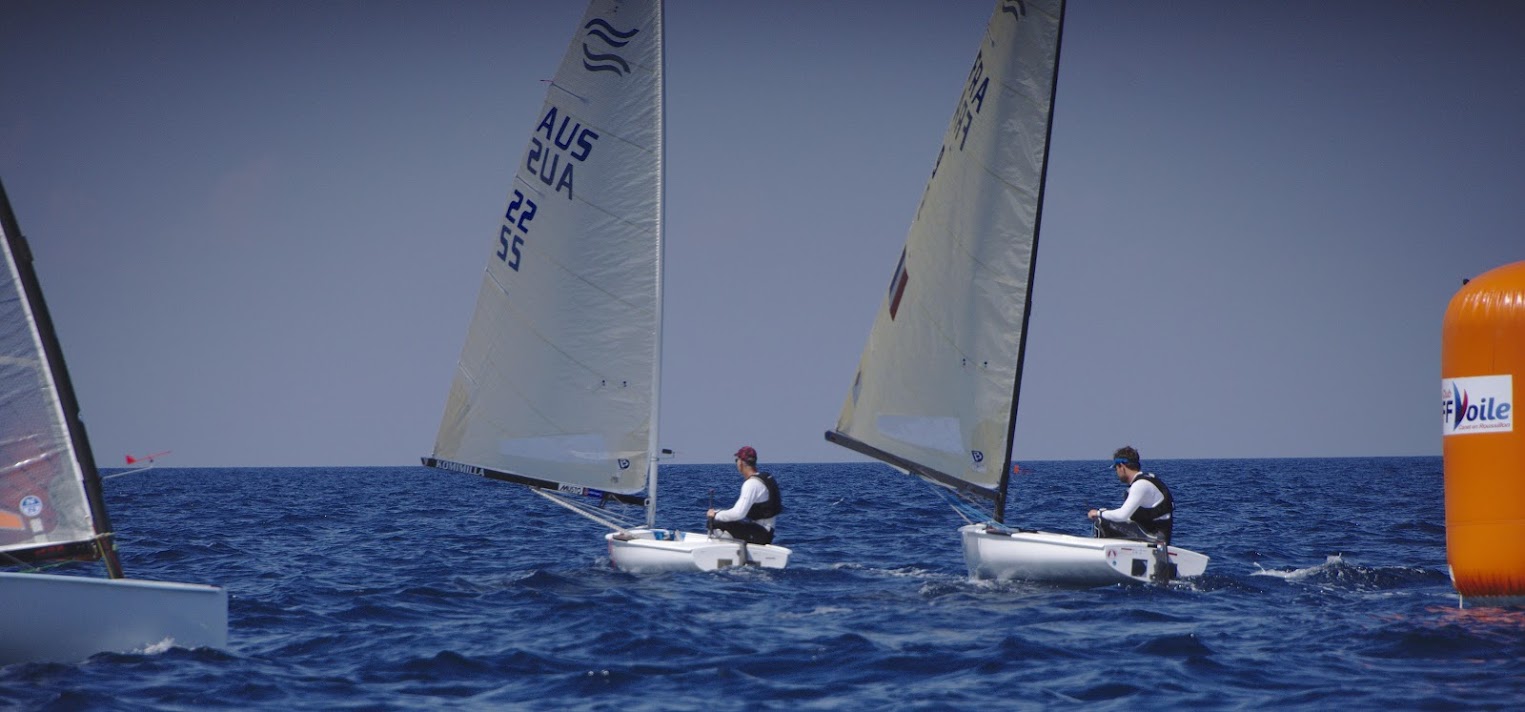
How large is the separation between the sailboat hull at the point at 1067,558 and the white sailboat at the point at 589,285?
4.07 meters

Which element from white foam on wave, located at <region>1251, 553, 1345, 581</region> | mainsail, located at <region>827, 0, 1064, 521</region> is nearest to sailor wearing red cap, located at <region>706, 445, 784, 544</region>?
mainsail, located at <region>827, 0, 1064, 521</region>

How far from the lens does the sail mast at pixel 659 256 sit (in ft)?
52.8

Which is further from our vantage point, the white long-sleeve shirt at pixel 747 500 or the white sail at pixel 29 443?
the white long-sleeve shirt at pixel 747 500

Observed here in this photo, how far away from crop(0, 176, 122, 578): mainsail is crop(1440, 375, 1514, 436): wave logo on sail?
35.6 ft

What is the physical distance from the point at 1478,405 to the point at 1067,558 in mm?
4237

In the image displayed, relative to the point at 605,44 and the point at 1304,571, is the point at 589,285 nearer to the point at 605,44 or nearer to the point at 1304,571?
the point at 605,44

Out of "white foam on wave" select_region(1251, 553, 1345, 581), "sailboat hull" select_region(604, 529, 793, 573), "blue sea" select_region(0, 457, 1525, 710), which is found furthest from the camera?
"white foam on wave" select_region(1251, 553, 1345, 581)

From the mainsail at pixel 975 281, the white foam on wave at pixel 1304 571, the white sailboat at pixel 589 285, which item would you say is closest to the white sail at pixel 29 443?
the white sailboat at pixel 589 285

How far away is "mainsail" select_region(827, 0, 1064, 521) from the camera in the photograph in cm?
1509

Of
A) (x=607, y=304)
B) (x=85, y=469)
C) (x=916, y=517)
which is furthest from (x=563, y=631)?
(x=916, y=517)

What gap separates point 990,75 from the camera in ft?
50.8

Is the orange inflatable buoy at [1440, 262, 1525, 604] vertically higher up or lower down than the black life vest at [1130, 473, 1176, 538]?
→ higher up

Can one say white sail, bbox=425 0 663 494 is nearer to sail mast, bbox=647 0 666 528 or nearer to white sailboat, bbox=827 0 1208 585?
sail mast, bbox=647 0 666 528

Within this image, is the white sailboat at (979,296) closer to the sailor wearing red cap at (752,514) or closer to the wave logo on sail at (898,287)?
the wave logo on sail at (898,287)
